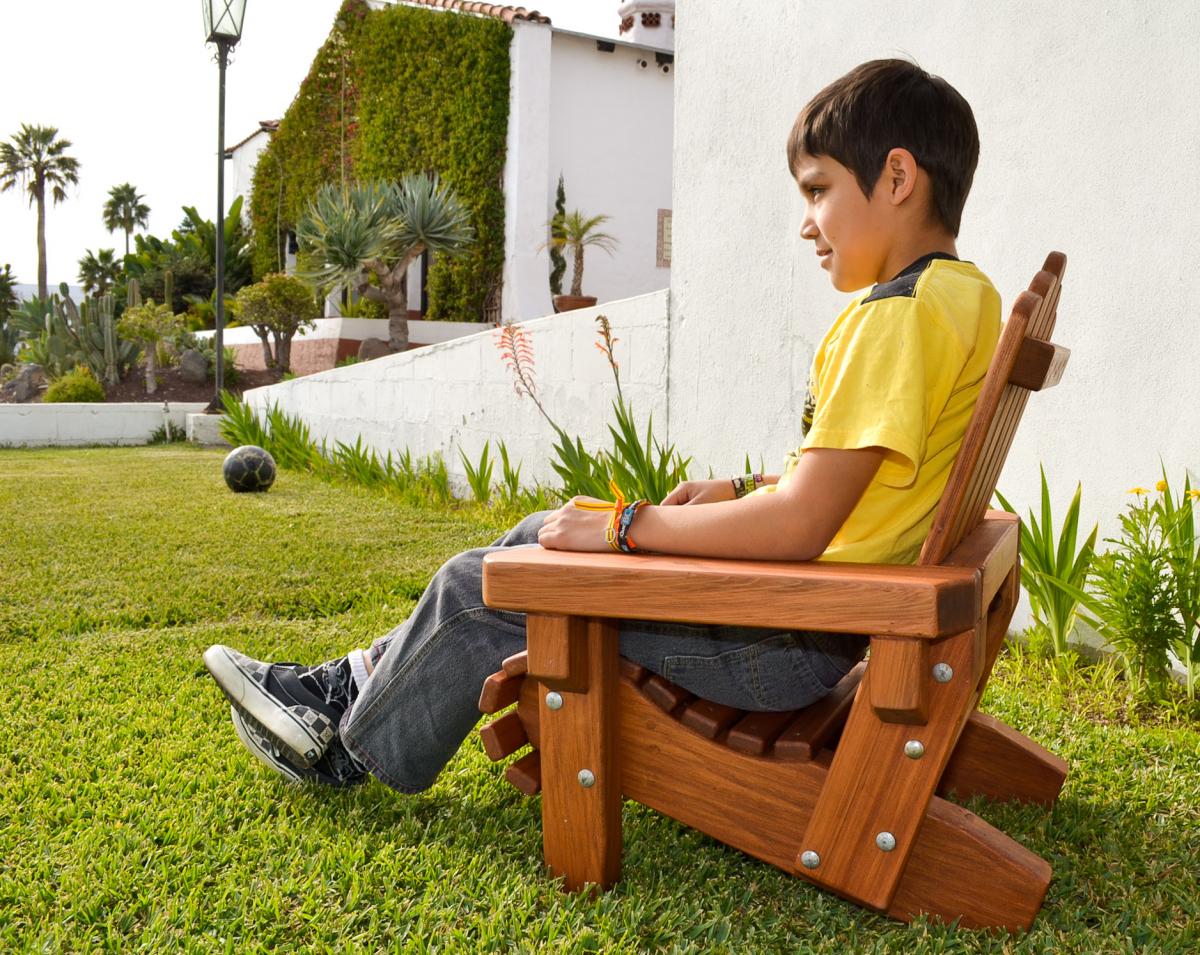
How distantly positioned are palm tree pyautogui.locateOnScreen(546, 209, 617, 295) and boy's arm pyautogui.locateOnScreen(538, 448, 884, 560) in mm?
14403

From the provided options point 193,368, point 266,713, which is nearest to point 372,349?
point 193,368

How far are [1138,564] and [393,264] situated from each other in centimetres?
1469

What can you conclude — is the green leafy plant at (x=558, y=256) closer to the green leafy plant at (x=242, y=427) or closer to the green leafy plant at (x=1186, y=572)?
the green leafy plant at (x=242, y=427)

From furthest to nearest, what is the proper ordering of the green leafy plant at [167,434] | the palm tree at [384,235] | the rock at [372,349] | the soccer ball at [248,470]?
1. the rock at [372,349]
2. the palm tree at [384,235]
3. the green leafy plant at [167,434]
4. the soccer ball at [248,470]

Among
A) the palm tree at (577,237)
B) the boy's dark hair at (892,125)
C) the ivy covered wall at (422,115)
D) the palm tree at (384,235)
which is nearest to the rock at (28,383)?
the palm tree at (384,235)

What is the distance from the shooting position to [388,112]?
1894cm

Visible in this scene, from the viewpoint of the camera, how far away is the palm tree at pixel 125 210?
40.2 meters

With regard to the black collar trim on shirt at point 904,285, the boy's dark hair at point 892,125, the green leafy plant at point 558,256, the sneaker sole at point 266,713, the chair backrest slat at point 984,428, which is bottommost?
the sneaker sole at point 266,713

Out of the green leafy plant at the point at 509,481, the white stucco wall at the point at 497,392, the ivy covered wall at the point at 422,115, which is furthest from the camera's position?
the ivy covered wall at the point at 422,115

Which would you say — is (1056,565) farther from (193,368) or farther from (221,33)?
(193,368)

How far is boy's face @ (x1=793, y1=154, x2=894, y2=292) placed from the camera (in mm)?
1587

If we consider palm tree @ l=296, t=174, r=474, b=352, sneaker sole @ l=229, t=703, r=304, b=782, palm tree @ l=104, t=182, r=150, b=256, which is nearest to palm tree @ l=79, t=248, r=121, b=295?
palm tree @ l=104, t=182, r=150, b=256

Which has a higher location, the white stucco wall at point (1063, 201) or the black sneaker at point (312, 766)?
the white stucco wall at point (1063, 201)

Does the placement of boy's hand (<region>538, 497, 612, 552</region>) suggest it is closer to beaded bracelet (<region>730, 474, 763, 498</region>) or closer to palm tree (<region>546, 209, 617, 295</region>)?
beaded bracelet (<region>730, 474, 763, 498</region>)
